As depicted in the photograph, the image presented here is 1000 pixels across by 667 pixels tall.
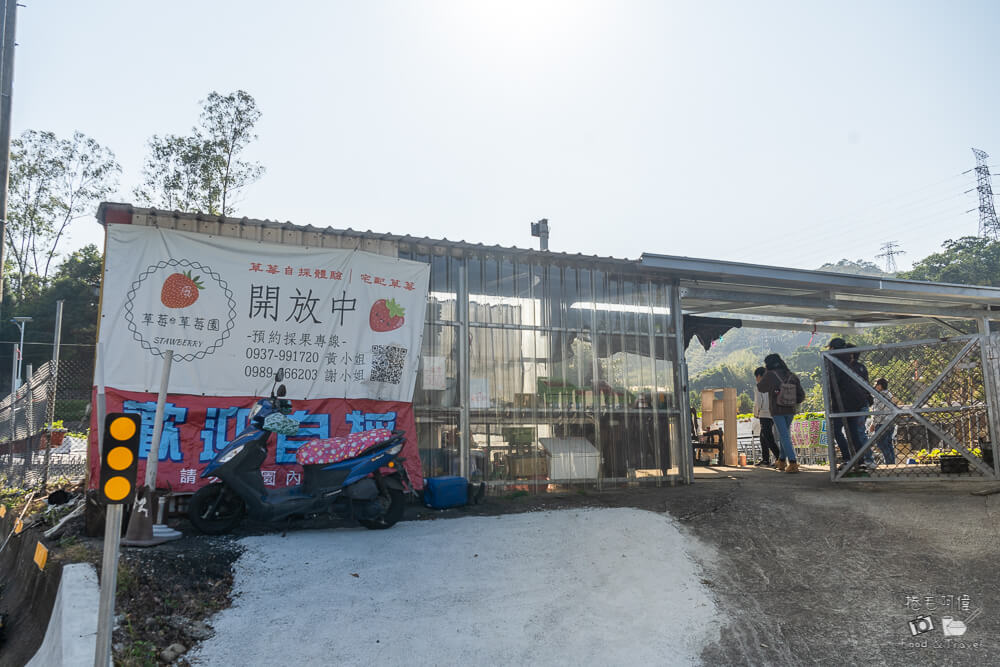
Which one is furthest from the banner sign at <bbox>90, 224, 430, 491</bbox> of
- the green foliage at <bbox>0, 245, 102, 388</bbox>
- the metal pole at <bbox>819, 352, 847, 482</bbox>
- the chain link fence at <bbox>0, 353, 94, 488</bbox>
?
the green foliage at <bbox>0, 245, 102, 388</bbox>

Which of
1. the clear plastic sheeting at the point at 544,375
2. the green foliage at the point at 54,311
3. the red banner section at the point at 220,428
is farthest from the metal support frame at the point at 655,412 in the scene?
the green foliage at the point at 54,311

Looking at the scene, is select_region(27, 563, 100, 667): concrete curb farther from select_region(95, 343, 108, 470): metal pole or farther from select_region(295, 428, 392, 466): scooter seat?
select_region(295, 428, 392, 466): scooter seat

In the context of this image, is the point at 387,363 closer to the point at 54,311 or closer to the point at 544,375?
the point at 544,375

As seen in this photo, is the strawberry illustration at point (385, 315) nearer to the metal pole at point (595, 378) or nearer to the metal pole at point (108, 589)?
the metal pole at point (595, 378)

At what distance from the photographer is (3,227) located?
18.7 feet

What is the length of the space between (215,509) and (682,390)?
20.6 feet

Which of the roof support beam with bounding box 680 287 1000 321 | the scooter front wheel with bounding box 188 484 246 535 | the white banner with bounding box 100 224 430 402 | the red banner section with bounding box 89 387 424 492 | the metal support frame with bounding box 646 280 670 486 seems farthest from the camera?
the roof support beam with bounding box 680 287 1000 321

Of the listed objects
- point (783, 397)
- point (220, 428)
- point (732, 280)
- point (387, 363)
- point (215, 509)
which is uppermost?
point (732, 280)

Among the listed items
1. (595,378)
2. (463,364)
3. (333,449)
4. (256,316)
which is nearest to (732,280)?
(595,378)

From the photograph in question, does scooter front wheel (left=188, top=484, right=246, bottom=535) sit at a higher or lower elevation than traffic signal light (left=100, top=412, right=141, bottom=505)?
lower

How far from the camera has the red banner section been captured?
22.2ft

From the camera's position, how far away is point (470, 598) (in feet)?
16.3

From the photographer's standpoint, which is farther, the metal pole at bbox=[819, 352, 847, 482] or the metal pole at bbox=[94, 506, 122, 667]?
the metal pole at bbox=[819, 352, 847, 482]

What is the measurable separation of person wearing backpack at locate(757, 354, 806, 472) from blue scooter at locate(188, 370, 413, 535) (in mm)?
6363
